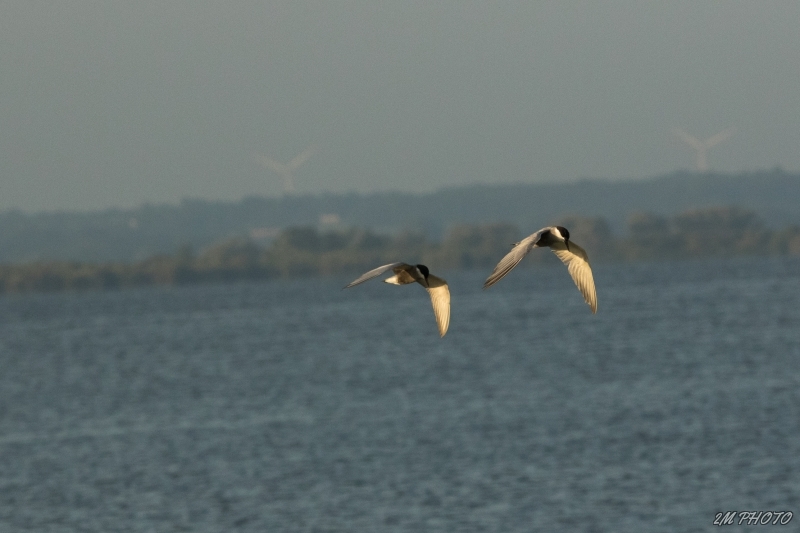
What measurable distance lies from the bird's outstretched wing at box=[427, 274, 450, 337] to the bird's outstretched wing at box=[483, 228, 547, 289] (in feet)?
3.88

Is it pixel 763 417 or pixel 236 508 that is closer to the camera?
pixel 236 508

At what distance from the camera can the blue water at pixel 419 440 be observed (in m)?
58.5

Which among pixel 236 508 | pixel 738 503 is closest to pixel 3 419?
pixel 236 508

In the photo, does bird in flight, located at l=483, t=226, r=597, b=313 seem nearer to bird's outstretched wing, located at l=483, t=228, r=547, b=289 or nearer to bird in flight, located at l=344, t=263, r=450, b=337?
bird's outstretched wing, located at l=483, t=228, r=547, b=289

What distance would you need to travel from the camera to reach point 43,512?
6384cm

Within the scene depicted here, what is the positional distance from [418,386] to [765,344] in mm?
47381

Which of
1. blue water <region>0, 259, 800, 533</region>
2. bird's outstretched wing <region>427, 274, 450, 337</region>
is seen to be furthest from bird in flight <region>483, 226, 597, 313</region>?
blue water <region>0, 259, 800, 533</region>

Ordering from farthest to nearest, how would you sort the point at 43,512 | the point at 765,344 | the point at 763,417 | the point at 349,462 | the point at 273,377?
the point at 765,344 → the point at 273,377 → the point at 763,417 → the point at 349,462 → the point at 43,512

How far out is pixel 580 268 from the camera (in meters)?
12.8

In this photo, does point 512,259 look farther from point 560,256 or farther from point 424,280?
point 560,256

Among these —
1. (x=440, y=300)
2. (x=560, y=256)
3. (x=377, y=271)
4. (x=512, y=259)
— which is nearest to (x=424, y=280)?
(x=377, y=271)

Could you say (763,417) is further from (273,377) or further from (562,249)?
(562,249)

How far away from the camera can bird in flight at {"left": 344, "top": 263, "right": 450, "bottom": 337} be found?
474 inches

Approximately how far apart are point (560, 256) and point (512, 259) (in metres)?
2.56
